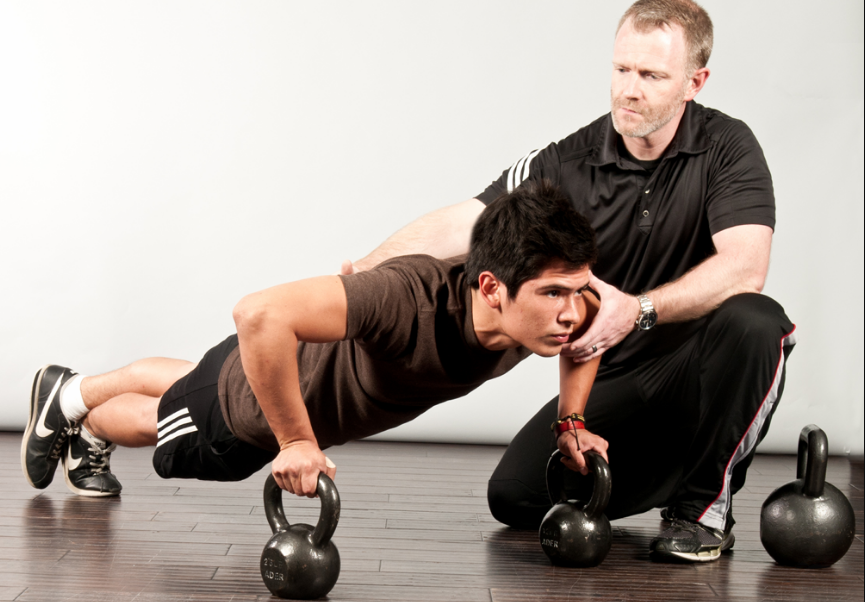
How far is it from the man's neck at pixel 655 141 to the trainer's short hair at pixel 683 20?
14 cm

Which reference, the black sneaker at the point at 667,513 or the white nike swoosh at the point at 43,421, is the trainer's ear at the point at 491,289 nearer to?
the black sneaker at the point at 667,513

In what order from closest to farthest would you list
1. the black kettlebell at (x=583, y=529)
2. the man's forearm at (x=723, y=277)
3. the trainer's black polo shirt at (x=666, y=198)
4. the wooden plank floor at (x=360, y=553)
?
the wooden plank floor at (x=360, y=553) → the black kettlebell at (x=583, y=529) → the man's forearm at (x=723, y=277) → the trainer's black polo shirt at (x=666, y=198)

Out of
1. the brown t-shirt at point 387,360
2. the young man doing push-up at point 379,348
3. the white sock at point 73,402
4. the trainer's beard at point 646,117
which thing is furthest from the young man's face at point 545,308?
the white sock at point 73,402

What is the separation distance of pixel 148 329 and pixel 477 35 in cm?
191

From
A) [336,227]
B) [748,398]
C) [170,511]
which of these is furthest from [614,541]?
[336,227]

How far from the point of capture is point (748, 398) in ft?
6.87

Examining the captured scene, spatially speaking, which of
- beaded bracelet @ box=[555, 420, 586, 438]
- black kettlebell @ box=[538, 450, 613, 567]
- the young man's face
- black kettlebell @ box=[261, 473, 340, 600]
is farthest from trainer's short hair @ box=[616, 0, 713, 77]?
black kettlebell @ box=[261, 473, 340, 600]

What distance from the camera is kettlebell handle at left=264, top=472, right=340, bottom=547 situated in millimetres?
1673

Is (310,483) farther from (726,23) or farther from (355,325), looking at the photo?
(726,23)

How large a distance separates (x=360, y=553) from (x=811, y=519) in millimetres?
1110

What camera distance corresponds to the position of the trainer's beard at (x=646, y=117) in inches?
92.6

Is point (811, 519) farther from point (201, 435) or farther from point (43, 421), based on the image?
point (43, 421)

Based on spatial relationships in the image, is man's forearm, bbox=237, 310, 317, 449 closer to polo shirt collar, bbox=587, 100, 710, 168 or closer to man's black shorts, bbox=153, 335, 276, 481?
man's black shorts, bbox=153, 335, 276, 481

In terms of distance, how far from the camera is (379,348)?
183cm
